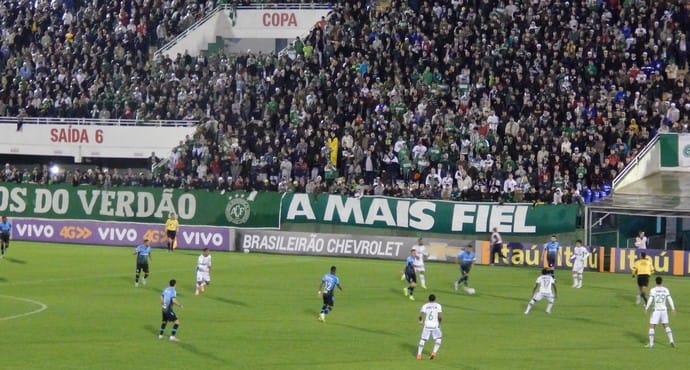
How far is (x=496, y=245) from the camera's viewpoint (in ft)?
180

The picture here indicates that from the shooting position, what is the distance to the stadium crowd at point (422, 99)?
57969mm

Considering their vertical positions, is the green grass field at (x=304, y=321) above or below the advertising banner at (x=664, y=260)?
below

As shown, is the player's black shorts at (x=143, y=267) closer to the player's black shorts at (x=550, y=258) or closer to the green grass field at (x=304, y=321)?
the green grass field at (x=304, y=321)

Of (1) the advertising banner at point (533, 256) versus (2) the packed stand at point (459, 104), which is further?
(2) the packed stand at point (459, 104)

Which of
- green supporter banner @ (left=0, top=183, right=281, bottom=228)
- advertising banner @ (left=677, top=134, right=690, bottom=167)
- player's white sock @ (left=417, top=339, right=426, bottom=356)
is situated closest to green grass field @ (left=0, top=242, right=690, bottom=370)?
player's white sock @ (left=417, top=339, right=426, bottom=356)

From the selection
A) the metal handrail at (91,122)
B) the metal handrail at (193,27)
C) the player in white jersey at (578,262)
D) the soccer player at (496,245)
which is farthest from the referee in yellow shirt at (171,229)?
the player in white jersey at (578,262)

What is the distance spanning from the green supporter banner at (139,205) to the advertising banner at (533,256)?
11.0m

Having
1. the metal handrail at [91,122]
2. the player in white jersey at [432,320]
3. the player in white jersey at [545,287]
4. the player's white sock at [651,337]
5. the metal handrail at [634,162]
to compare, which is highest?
the metal handrail at [91,122]

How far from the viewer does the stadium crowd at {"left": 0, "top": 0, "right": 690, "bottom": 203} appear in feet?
190

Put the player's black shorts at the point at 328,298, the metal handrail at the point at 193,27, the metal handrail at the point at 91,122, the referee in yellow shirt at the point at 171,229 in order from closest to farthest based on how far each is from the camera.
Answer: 1. the player's black shorts at the point at 328,298
2. the referee in yellow shirt at the point at 171,229
3. the metal handrail at the point at 91,122
4. the metal handrail at the point at 193,27

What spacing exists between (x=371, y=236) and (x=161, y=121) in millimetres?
15341

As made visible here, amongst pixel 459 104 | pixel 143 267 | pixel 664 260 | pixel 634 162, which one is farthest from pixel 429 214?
pixel 143 267

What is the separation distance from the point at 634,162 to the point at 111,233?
983 inches

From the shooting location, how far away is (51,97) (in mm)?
71438
